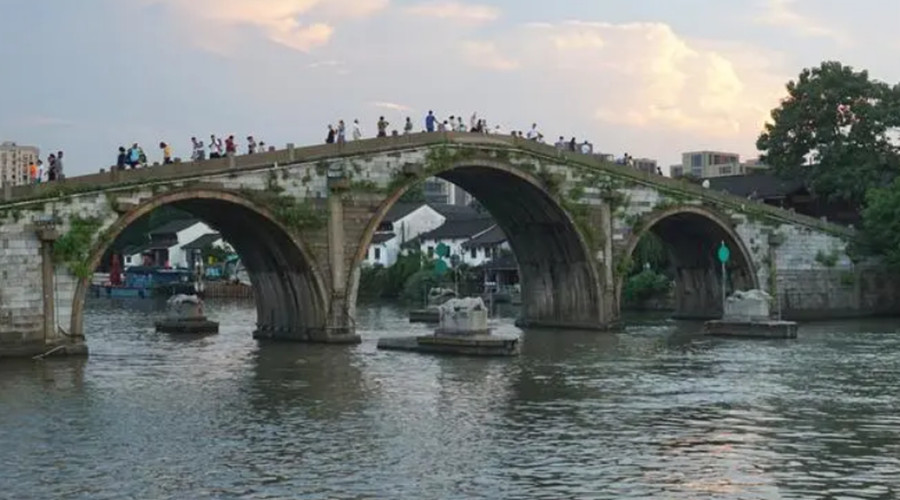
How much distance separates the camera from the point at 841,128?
73.6 meters

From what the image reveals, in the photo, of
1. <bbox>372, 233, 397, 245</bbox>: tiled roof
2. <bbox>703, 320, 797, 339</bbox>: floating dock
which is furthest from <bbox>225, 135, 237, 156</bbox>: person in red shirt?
<bbox>372, 233, 397, 245</bbox>: tiled roof

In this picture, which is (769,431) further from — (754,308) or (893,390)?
(754,308)

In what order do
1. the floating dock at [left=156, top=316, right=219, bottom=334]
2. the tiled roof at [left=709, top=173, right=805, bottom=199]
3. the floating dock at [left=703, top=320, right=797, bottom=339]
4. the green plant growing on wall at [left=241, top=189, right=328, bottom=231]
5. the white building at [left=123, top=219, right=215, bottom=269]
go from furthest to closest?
1. the white building at [left=123, top=219, right=215, bottom=269]
2. the tiled roof at [left=709, top=173, right=805, bottom=199]
3. the floating dock at [left=156, top=316, right=219, bottom=334]
4. the floating dock at [left=703, top=320, right=797, bottom=339]
5. the green plant growing on wall at [left=241, top=189, right=328, bottom=231]

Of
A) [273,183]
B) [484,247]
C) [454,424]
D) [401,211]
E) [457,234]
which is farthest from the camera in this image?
[401,211]

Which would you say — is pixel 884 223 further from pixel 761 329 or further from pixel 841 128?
pixel 761 329

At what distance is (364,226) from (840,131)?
37828 mm

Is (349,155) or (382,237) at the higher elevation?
(382,237)

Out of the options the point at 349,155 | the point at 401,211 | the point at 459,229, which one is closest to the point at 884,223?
the point at 349,155

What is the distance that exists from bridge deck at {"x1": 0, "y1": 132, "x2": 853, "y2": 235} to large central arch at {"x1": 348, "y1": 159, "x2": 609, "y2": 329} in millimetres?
→ 1568

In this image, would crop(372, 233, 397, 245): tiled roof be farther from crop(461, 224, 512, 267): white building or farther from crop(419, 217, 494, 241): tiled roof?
crop(461, 224, 512, 267): white building

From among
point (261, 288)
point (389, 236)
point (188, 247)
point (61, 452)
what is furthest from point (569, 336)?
point (188, 247)

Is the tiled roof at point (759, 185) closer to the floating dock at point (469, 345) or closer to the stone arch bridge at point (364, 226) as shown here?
the stone arch bridge at point (364, 226)

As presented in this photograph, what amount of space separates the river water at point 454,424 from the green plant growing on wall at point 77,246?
309cm

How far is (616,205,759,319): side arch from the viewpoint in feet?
205
